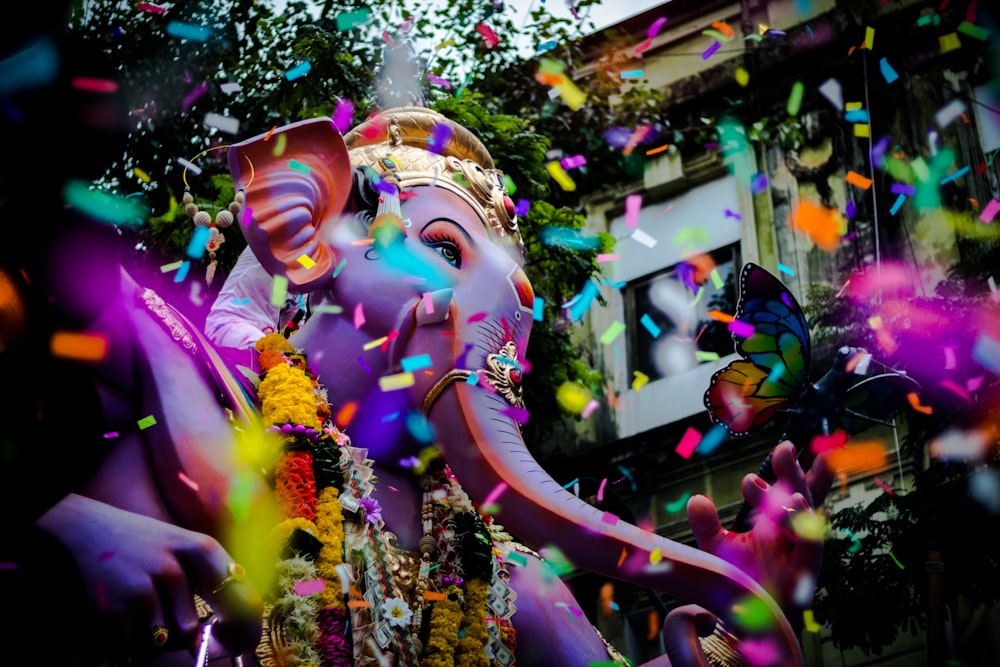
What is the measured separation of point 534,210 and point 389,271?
348 centimetres

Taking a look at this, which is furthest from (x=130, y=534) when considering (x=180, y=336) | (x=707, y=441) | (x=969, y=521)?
(x=707, y=441)

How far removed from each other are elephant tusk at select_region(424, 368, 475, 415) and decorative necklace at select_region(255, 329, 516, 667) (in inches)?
8.5

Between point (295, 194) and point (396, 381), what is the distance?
0.60m

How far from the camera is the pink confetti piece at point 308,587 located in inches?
127

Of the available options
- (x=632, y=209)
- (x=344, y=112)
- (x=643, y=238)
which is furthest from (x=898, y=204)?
(x=344, y=112)

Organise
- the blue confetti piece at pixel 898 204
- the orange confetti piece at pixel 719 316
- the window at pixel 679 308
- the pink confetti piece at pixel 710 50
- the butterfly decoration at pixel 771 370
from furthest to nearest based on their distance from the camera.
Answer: the pink confetti piece at pixel 710 50
the window at pixel 679 308
the orange confetti piece at pixel 719 316
the blue confetti piece at pixel 898 204
the butterfly decoration at pixel 771 370

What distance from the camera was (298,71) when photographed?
21.8ft

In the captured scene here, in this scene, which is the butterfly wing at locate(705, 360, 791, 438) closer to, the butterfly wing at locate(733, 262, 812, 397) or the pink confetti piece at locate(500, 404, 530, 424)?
the butterfly wing at locate(733, 262, 812, 397)

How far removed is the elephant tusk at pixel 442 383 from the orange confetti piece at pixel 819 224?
635cm

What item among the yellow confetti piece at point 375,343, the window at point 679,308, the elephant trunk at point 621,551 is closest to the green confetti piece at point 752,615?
the elephant trunk at point 621,551

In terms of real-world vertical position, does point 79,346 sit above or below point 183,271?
below

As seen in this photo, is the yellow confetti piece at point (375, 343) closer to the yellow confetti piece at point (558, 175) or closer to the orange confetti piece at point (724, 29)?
the yellow confetti piece at point (558, 175)

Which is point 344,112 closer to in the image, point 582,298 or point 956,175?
point 582,298

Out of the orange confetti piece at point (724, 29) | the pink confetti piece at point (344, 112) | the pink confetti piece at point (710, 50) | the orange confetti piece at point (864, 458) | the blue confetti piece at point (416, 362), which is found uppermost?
the orange confetti piece at point (724, 29)
